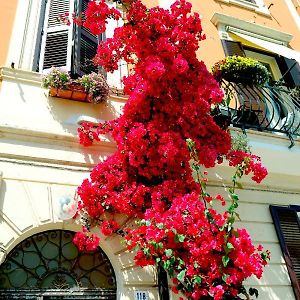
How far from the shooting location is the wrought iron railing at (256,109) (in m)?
6.59

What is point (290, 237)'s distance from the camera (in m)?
5.85

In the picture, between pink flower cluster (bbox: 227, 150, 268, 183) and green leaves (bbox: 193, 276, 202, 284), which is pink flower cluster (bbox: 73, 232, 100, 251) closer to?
green leaves (bbox: 193, 276, 202, 284)

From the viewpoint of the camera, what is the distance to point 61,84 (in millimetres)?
5645

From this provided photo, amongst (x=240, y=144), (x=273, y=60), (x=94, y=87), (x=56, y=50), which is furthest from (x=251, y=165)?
(x=273, y=60)

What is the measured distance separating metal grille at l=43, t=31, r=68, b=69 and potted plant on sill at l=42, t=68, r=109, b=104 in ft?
2.10

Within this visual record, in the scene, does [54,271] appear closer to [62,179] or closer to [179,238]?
[62,179]

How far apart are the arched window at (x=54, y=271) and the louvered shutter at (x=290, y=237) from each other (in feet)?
8.12

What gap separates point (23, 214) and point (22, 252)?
17.6 inches

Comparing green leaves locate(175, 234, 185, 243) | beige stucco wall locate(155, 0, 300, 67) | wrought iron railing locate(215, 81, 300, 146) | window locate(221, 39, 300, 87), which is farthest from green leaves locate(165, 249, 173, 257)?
window locate(221, 39, 300, 87)

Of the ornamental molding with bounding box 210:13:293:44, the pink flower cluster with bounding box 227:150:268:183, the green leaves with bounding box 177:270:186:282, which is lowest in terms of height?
the green leaves with bounding box 177:270:186:282

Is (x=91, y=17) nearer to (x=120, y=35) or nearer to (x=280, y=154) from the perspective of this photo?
(x=120, y=35)

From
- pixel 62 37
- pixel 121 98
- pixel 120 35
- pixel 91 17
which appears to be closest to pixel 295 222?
pixel 121 98

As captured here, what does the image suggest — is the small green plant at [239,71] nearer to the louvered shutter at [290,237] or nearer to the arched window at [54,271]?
the louvered shutter at [290,237]

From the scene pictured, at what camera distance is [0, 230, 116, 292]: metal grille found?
4535 mm
